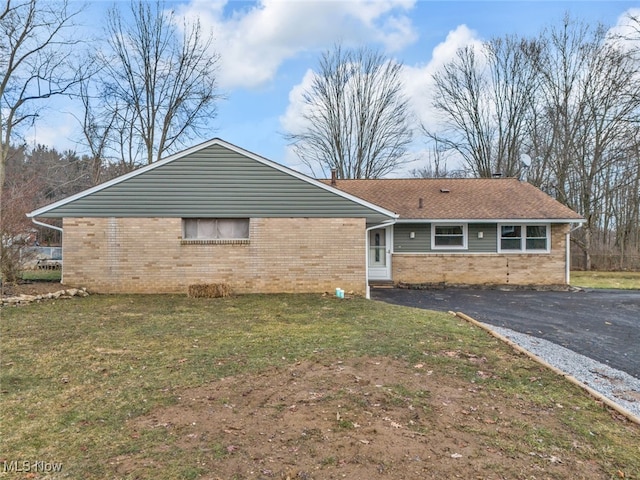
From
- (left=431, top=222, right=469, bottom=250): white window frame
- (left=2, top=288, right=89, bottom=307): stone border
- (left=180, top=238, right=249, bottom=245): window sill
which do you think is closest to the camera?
(left=2, top=288, right=89, bottom=307): stone border

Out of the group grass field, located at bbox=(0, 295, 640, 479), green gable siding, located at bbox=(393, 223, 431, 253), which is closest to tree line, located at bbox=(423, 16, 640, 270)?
green gable siding, located at bbox=(393, 223, 431, 253)

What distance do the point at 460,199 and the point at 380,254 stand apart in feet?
14.8

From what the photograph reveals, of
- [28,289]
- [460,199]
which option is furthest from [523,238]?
[28,289]

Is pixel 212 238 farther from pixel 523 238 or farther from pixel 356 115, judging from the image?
pixel 356 115

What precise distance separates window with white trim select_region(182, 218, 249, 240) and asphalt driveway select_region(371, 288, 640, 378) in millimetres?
4921

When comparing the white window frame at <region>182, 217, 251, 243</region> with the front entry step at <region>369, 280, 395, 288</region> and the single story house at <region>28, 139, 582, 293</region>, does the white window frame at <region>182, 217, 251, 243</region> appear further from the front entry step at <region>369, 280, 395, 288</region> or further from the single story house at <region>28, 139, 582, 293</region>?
the front entry step at <region>369, 280, 395, 288</region>

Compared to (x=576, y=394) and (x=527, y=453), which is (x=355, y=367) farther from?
(x=576, y=394)

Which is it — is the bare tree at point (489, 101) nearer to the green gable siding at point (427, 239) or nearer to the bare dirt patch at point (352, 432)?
the green gable siding at point (427, 239)

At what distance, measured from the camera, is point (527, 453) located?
10.1 ft

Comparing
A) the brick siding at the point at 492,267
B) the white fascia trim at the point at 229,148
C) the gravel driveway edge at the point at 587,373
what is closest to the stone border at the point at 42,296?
the white fascia trim at the point at 229,148

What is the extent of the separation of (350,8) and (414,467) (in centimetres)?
1404

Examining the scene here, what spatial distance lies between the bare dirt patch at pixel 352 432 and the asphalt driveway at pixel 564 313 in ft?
10.8

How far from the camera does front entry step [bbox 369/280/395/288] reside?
1540 centimetres

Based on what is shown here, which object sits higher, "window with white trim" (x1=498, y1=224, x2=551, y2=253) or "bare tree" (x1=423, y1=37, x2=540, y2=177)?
"bare tree" (x1=423, y1=37, x2=540, y2=177)
